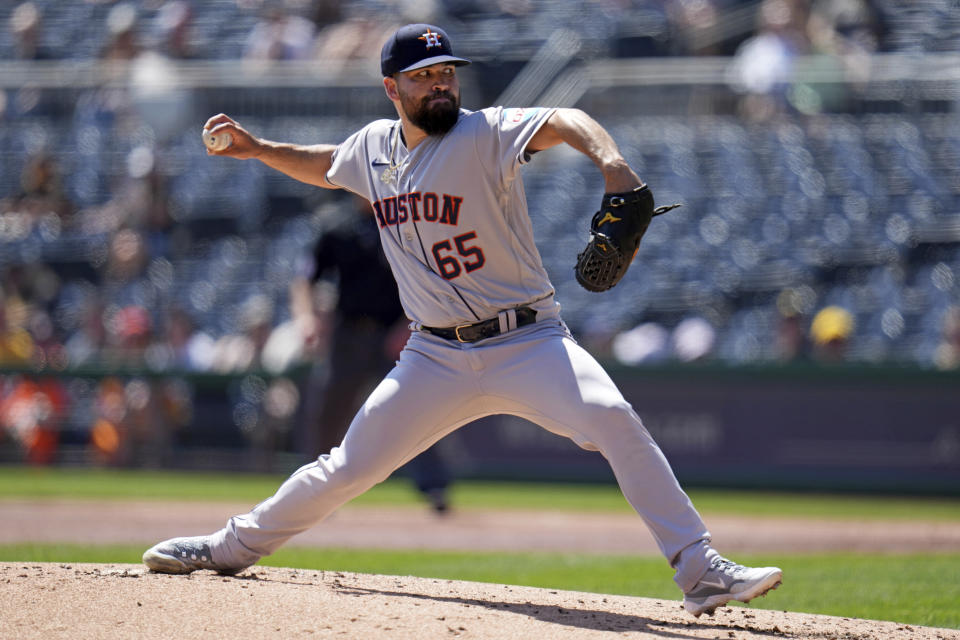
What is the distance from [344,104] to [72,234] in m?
3.33

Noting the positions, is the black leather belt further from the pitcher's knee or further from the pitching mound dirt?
the pitching mound dirt

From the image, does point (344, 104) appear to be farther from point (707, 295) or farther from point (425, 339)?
point (425, 339)

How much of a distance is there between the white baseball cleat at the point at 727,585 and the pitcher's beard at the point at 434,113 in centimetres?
164

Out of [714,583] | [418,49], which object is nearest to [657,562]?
[714,583]

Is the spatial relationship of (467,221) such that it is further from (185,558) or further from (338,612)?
(185,558)

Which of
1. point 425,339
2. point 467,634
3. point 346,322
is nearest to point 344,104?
point 346,322

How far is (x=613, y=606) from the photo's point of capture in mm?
4590

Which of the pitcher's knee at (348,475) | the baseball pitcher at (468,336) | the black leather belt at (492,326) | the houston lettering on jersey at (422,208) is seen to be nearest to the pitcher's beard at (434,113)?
the baseball pitcher at (468,336)

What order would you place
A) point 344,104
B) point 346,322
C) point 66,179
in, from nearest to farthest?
point 346,322 → point 344,104 → point 66,179

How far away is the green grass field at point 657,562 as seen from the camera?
5.62 meters

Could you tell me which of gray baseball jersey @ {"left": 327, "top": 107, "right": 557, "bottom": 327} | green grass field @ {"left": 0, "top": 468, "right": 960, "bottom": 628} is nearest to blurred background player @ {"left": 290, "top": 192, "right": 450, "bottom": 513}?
green grass field @ {"left": 0, "top": 468, "right": 960, "bottom": 628}

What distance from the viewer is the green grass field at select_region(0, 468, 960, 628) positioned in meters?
5.62

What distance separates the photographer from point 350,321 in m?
8.34

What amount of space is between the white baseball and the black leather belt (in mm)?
1099
